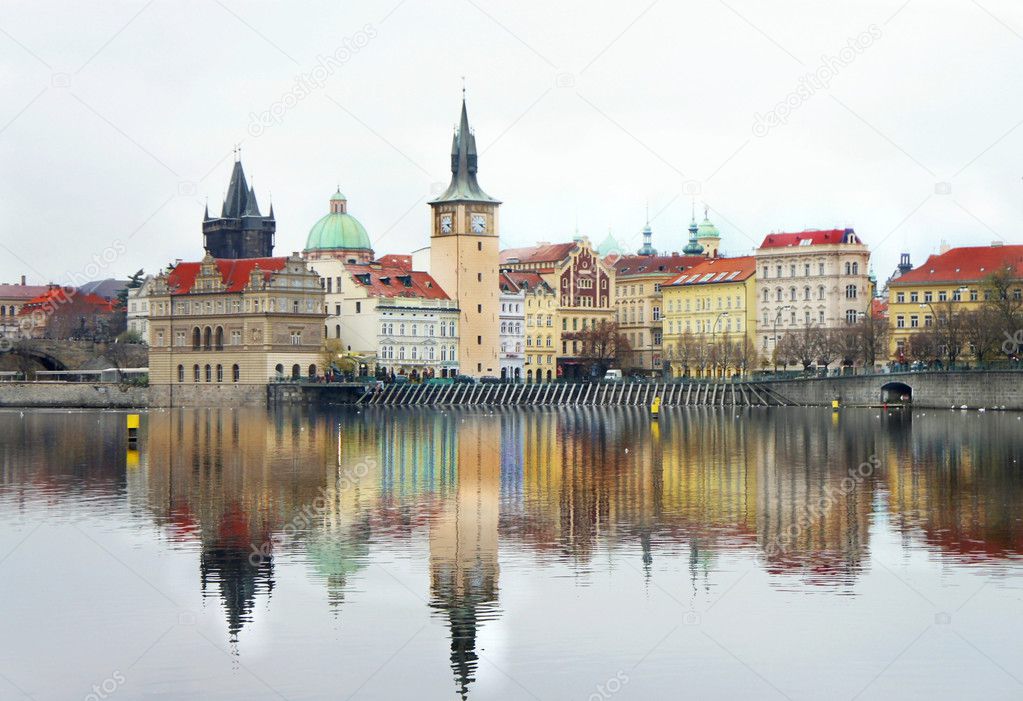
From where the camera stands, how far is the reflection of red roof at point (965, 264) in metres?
155

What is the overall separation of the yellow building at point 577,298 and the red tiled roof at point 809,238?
19379mm

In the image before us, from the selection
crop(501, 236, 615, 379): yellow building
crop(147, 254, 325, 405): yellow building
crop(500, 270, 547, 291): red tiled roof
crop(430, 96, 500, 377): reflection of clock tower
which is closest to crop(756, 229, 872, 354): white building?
crop(501, 236, 615, 379): yellow building

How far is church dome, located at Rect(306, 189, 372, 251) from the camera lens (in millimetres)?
180125

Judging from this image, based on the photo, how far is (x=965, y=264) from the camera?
524ft

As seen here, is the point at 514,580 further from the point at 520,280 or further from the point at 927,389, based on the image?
the point at 520,280

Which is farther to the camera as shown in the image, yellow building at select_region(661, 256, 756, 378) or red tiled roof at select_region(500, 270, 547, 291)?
red tiled roof at select_region(500, 270, 547, 291)

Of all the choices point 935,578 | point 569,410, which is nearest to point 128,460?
point 935,578

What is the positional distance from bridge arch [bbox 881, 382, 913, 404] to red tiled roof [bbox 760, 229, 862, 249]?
36767 millimetres

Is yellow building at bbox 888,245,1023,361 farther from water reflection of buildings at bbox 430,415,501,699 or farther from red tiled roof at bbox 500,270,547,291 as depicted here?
water reflection of buildings at bbox 430,415,501,699

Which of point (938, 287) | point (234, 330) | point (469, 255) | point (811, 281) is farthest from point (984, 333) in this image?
point (234, 330)

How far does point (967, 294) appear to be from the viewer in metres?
157

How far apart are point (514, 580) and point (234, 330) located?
4804 inches

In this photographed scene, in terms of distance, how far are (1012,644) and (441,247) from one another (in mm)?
138580

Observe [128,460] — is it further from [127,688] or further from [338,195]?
[338,195]
